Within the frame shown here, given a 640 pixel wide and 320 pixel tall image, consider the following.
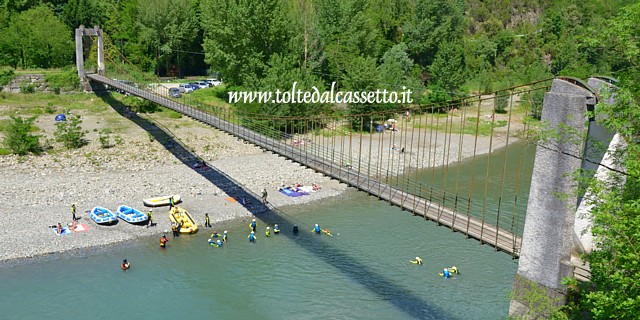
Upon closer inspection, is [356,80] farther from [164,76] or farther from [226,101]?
[164,76]

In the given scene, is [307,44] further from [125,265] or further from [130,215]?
[125,265]

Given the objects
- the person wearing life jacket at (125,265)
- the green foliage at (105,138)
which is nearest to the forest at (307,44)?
the green foliage at (105,138)

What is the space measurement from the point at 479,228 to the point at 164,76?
44.6 m

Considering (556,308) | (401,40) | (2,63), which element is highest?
(401,40)

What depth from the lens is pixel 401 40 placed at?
59719mm

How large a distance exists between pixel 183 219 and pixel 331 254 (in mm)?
6634

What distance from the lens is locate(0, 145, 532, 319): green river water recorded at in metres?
17.9

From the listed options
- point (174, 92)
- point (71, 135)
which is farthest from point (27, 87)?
point (71, 135)

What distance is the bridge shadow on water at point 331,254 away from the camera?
1816 centimetres

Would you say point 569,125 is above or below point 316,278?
above

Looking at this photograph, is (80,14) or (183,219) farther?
(80,14)

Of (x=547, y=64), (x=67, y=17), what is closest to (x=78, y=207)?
(x=67, y=17)

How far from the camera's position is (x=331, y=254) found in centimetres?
2206

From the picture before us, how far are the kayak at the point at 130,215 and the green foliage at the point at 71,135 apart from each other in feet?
32.1
